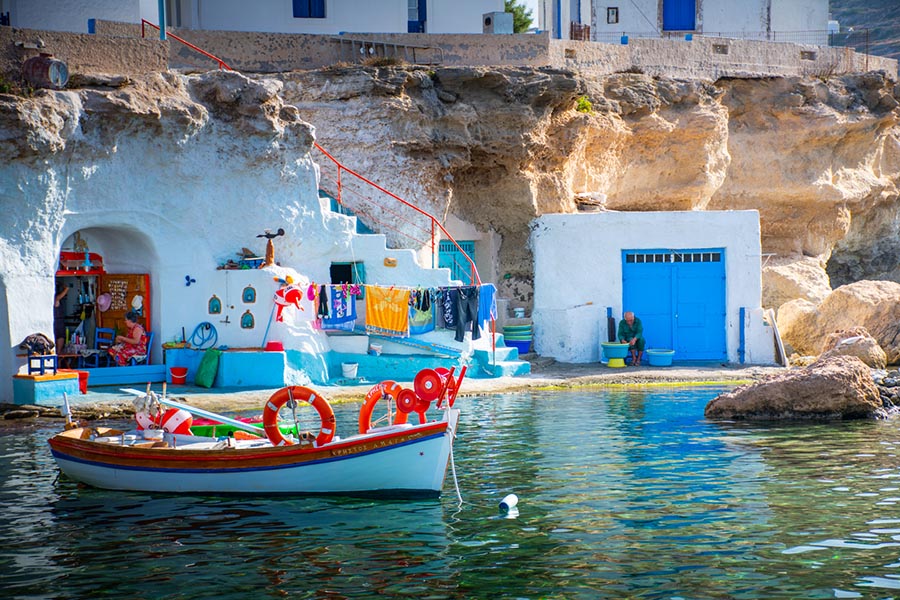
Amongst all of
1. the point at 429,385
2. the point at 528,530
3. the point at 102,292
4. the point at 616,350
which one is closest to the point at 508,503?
the point at 528,530

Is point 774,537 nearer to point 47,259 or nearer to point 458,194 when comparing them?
point 47,259

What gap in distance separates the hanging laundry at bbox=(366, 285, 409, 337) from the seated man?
17.6ft

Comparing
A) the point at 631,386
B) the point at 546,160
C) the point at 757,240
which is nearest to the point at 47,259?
the point at 631,386

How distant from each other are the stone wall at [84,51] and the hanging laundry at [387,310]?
6320 millimetres

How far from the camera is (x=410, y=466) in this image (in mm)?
14094

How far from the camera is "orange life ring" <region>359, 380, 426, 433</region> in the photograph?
48.2 ft

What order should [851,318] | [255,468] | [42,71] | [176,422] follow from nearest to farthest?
[255,468], [176,422], [42,71], [851,318]

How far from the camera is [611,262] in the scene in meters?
27.0

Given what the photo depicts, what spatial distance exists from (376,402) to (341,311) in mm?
8928

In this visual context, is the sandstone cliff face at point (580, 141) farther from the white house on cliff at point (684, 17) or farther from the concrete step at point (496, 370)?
the concrete step at point (496, 370)

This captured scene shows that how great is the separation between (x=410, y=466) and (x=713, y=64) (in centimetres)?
2273

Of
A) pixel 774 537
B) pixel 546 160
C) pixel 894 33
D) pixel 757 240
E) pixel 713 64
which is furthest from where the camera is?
pixel 894 33

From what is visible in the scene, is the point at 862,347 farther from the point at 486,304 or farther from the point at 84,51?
the point at 84,51

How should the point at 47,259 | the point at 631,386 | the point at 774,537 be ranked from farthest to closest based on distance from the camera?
the point at 631,386
the point at 47,259
the point at 774,537
